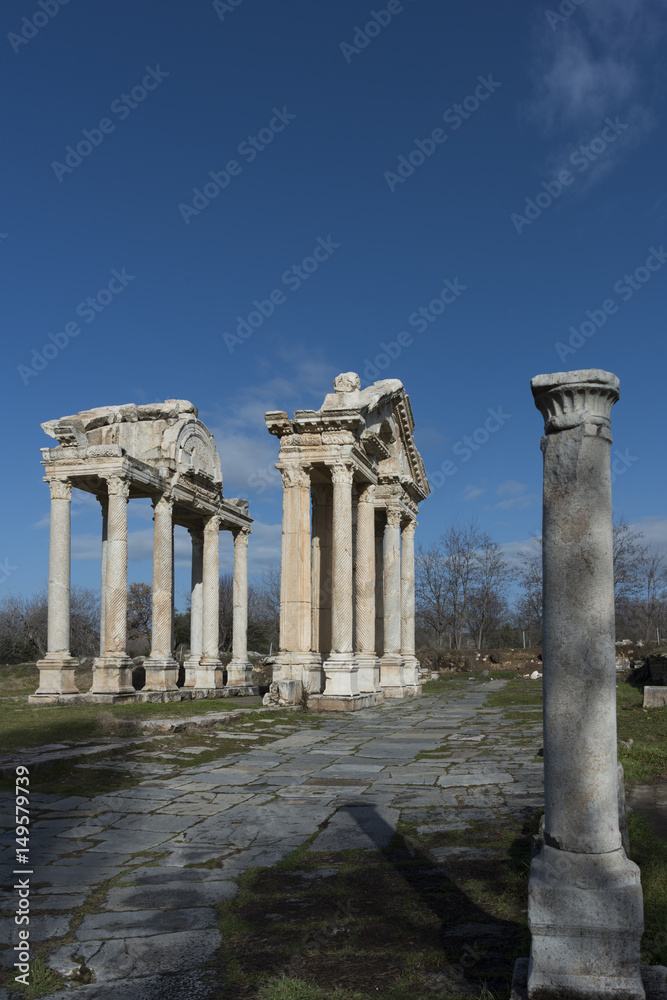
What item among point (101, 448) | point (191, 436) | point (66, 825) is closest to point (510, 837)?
point (66, 825)

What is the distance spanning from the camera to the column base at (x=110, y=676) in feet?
63.4

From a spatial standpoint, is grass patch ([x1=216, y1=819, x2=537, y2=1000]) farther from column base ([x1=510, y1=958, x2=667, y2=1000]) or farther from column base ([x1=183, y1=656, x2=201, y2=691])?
column base ([x1=183, y1=656, x2=201, y2=691])

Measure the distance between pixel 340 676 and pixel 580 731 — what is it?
1420 cm

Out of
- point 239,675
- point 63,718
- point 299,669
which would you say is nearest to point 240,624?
point 239,675

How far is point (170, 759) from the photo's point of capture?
9812mm

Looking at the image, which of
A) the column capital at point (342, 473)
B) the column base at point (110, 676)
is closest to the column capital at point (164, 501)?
the column base at point (110, 676)

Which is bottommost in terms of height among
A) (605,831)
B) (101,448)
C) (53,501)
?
(605,831)

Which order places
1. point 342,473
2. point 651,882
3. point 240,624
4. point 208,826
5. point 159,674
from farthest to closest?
1. point 240,624
2. point 159,674
3. point 342,473
4. point 208,826
5. point 651,882

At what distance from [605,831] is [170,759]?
7.58 meters

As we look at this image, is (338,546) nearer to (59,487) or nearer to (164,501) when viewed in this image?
(164,501)

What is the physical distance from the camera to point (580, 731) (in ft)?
10.7

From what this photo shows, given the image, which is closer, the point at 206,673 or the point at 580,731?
the point at 580,731

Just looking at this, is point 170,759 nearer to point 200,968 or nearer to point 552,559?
point 200,968

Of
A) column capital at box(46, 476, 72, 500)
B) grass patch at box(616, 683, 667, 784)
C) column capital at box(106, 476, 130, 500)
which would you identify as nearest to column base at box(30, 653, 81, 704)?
column capital at box(46, 476, 72, 500)
